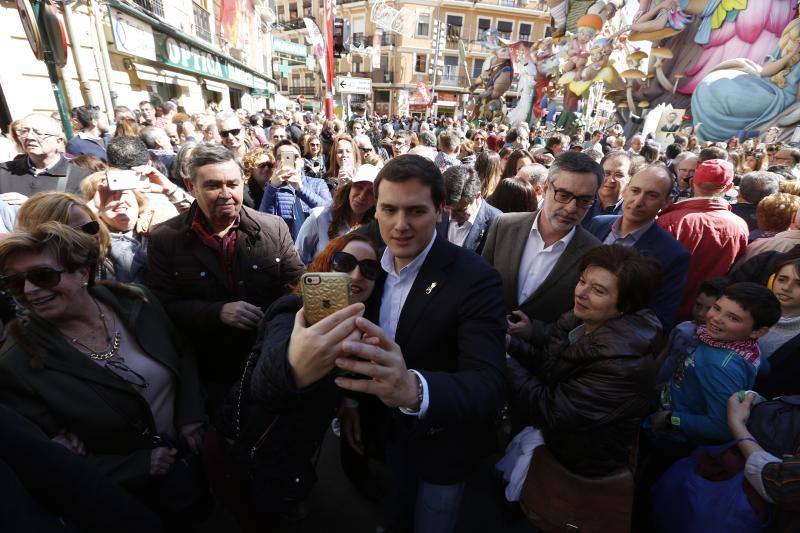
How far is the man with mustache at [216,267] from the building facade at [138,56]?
6903mm

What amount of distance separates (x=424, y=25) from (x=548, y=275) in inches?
1639

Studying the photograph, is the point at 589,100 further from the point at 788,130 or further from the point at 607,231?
the point at 607,231

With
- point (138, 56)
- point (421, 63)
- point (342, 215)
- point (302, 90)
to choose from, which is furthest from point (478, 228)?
point (302, 90)

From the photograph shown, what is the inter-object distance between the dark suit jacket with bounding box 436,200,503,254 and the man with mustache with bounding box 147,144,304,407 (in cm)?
151

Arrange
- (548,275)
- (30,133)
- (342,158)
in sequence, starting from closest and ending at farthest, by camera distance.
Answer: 1. (548,275)
2. (30,133)
3. (342,158)

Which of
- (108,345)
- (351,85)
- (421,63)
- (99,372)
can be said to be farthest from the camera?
(421,63)

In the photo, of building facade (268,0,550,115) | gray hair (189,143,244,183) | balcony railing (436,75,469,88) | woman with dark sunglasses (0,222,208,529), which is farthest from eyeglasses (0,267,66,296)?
balcony railing (436,75,469,88)

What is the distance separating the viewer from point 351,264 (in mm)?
1281

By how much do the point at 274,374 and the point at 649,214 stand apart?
2.72 m

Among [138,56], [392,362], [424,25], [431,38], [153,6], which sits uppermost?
[424,25]

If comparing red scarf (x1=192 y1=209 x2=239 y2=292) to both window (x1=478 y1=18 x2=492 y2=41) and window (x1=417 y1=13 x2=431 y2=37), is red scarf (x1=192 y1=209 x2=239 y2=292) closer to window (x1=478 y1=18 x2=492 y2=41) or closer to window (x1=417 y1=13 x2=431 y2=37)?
window (x1=478 y1=18 x2=492 y2=41)

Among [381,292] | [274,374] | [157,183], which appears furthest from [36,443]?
[157,183]

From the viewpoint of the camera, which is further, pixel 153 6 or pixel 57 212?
pixel 153 6

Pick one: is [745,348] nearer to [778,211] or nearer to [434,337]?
[434,337]
